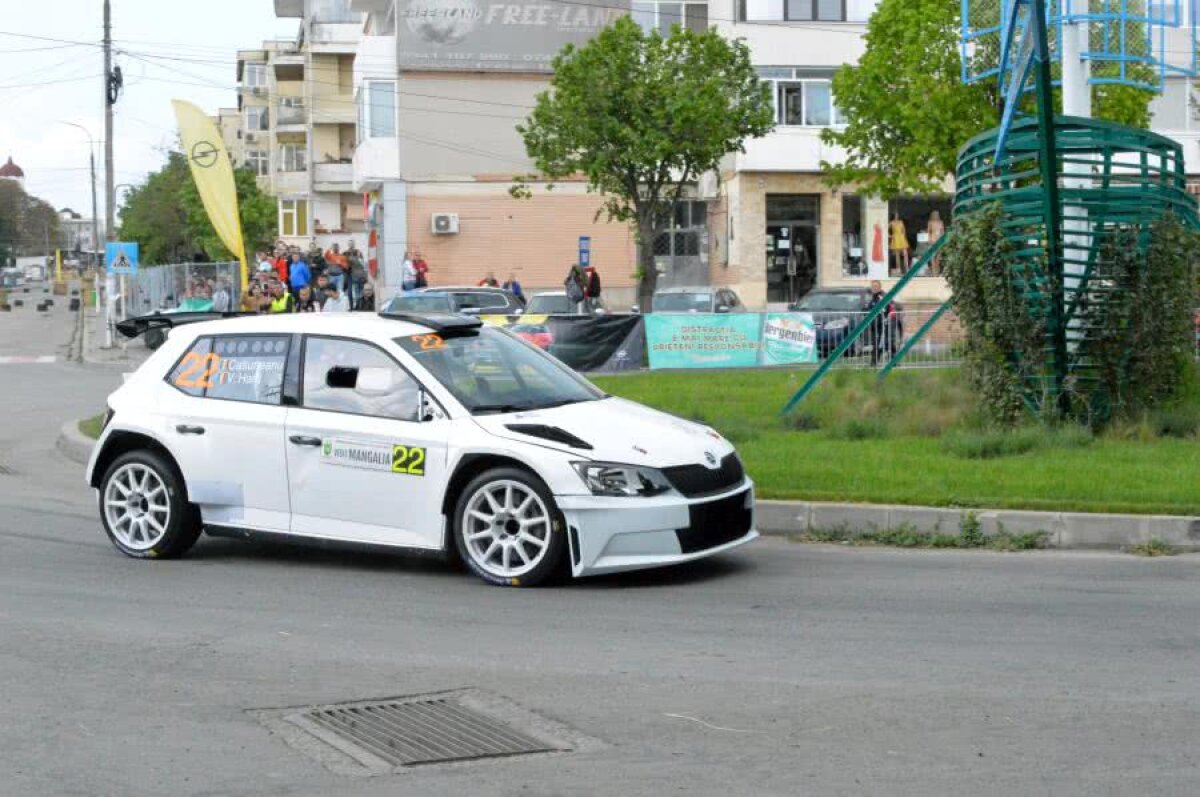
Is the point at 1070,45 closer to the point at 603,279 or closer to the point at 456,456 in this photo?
the point at 456,456

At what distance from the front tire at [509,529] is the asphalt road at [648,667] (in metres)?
0.18

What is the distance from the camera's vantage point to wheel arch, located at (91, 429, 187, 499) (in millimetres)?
10719

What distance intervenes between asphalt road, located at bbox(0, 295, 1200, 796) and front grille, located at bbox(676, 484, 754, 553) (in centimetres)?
28

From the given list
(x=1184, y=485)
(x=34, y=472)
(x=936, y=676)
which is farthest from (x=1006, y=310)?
(x=34, y=472)

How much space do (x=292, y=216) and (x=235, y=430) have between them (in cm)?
8188

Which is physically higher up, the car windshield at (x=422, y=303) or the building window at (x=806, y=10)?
the building window at (x=806, y=10)

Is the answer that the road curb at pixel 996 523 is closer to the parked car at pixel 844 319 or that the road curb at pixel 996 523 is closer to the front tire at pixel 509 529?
the front tire at pixel 509 529

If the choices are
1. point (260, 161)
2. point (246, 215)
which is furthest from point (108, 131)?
point (260, 161)

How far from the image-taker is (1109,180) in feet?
48.8

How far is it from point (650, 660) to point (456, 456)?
7.59 ft

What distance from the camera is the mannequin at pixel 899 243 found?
46.8 meters

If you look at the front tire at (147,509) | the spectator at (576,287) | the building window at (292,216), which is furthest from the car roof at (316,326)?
the building window at (292,216)

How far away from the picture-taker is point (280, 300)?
3250cm

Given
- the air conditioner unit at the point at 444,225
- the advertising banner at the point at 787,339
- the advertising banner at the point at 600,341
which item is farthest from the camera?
the air conditioner unit at the point at 444,225
